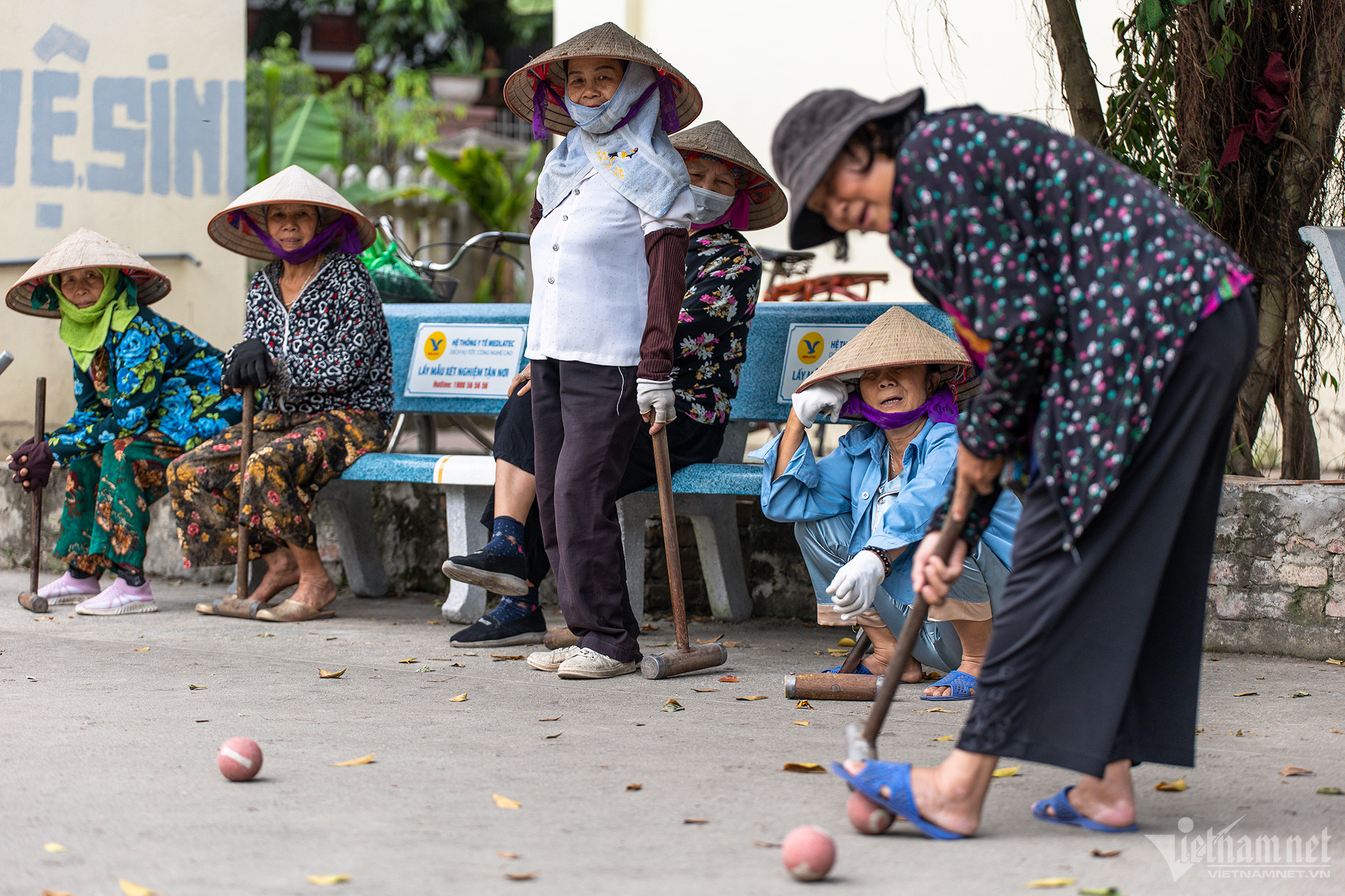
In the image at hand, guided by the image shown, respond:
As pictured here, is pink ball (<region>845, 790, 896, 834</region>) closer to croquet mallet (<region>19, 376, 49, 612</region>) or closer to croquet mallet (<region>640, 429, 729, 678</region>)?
croquet mallet (<region>640, 429, 729, 678</region>)

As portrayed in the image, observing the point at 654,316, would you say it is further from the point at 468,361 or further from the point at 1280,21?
the point at 1280,21

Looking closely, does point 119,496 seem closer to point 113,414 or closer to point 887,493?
point 113,414

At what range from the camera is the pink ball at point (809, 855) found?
7.52 ft

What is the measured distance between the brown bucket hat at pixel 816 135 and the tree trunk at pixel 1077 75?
9.13 feet

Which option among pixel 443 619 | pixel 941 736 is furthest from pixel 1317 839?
pixel 443 619

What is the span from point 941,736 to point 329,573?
3.61 m

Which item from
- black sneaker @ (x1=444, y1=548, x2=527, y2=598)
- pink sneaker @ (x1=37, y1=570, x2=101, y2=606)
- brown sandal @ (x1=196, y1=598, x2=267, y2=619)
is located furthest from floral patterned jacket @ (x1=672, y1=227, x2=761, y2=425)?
pink sneaker @ (x1=37, y1=570, x2=101, y2=606)

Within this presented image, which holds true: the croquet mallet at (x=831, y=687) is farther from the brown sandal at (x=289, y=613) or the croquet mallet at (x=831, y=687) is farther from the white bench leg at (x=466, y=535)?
the brown sandal at (x=289, y=613)

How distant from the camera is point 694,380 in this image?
466 centimetres

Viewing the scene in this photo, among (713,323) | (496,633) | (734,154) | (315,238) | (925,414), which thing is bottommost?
(496,633)

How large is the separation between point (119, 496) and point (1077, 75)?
4.23 m

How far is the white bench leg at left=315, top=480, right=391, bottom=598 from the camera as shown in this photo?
5871 mm

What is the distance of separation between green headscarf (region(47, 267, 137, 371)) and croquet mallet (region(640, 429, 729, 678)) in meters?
2.66

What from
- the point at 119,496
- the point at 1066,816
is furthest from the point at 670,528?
the point at 119,496
